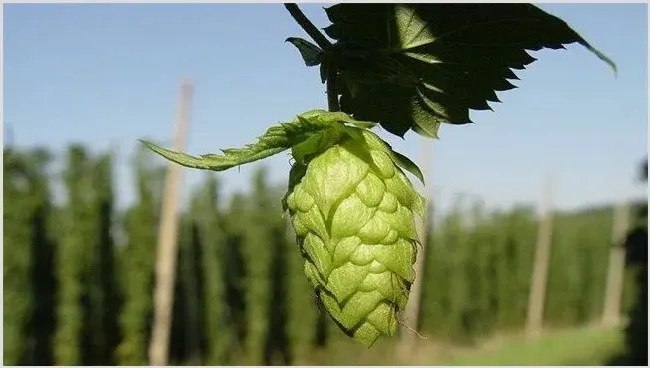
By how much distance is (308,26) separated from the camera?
689 millimetres

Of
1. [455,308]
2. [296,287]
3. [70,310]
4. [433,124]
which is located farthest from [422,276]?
[433,124]

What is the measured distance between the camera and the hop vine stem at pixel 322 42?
0.66 metres

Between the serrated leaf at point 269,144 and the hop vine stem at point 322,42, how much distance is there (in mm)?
45

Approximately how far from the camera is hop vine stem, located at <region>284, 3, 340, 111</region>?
0.66 meters

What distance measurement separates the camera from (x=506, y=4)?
25.6 inches

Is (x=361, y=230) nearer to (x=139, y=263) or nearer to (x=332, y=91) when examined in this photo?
(x=332, y=91)

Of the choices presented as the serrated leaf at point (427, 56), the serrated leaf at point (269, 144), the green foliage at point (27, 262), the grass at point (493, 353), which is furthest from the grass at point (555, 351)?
the serrated leaf at point (269, 144)

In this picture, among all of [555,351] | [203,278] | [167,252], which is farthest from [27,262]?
[555,351]

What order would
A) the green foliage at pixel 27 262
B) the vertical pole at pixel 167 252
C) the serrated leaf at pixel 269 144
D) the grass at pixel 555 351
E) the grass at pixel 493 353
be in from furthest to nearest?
the grass at pixel 555 351, the grass at pixel 493 353, the vertical pole at pixel 167 252, the green foliage at pixel 27 262, the serrated leaf at pixel 269 144

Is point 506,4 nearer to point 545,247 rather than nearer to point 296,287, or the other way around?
point 296,287

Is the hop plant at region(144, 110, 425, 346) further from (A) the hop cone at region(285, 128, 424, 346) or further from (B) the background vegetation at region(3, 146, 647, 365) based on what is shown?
(B) the background vegetation at region(3, 146, 647, 365)

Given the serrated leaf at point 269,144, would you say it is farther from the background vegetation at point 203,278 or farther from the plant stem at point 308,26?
the background vegetation at point 203,278

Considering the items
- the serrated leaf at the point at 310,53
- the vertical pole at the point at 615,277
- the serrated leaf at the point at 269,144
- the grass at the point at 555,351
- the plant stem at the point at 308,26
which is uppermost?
the plant stem at the point at 308,26

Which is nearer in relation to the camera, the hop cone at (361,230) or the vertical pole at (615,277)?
the hop cone at (361,230)
